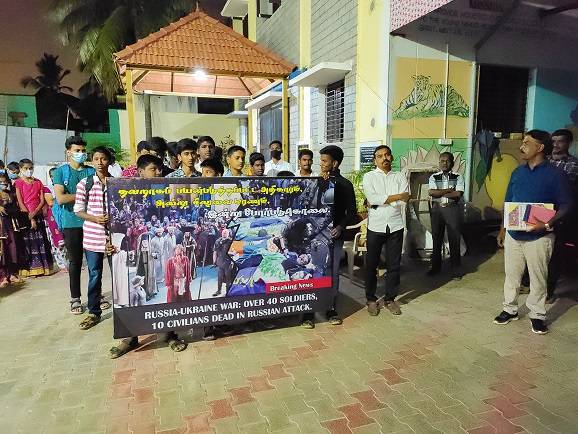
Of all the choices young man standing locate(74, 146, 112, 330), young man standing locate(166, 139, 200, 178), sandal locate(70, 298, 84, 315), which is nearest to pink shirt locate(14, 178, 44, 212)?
sandal locate(70, 298, 84, 315)

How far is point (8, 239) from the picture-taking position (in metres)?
6.10

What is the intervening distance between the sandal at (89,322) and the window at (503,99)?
23.9 feet

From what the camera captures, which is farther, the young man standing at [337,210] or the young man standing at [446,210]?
the young man standing at [446,210]

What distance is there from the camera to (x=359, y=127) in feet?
26.4

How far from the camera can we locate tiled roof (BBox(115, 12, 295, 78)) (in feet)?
22.0

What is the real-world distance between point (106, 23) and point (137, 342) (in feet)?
54.1

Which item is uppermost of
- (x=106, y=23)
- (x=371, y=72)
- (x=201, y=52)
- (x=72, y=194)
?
(x=106, y=23)

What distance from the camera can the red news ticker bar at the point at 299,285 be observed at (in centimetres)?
396

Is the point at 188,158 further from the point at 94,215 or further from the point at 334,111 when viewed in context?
the point at 334,111

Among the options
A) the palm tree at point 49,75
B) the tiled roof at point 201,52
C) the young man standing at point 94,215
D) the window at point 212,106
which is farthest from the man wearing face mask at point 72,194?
the palm tree at point 49,75

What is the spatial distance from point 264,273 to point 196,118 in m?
23.2

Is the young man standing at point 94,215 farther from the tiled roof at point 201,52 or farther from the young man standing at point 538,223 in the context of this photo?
the young man standing at point 538,223

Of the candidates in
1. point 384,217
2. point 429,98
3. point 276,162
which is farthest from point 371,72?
point 384,217

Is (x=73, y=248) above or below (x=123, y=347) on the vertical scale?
above
